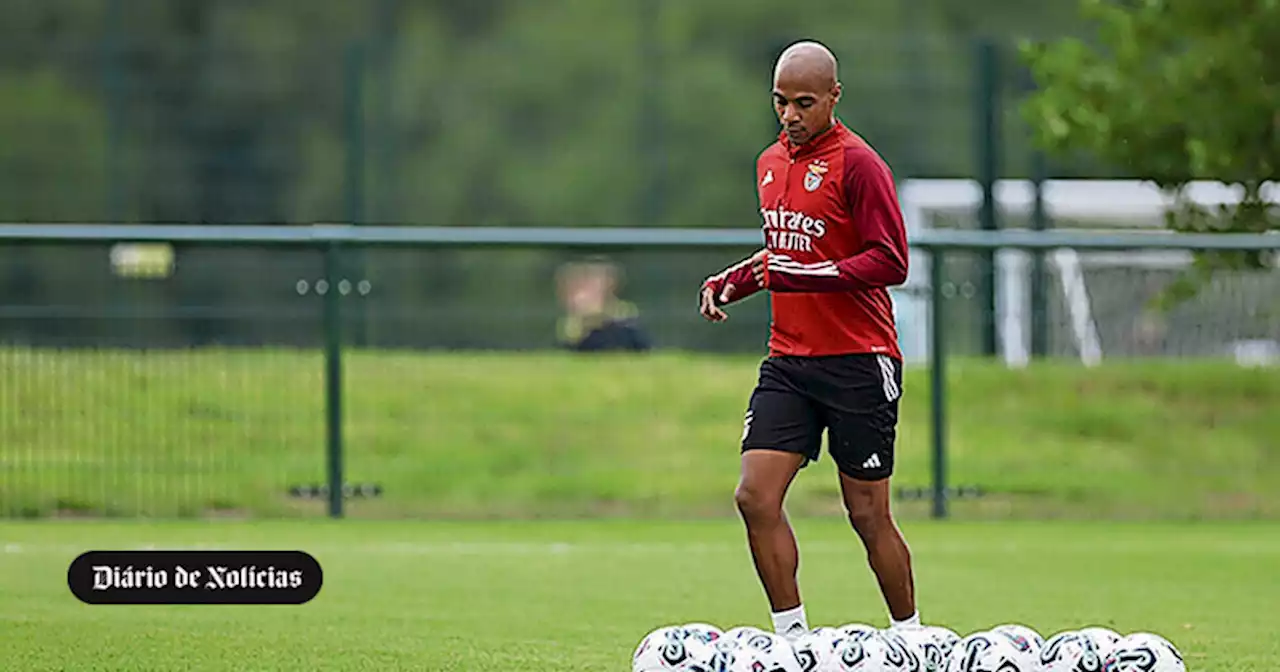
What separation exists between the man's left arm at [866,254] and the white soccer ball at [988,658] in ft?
4.05

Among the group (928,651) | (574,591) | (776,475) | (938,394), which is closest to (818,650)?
(928,651)

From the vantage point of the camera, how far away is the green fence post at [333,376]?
14555 millimetres

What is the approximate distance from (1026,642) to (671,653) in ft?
3.36

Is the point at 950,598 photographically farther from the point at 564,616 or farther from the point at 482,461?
the point at 482,461

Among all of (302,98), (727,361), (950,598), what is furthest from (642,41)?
(950,598)

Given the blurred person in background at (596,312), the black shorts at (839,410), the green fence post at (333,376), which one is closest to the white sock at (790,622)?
the black shorts at (839,410)

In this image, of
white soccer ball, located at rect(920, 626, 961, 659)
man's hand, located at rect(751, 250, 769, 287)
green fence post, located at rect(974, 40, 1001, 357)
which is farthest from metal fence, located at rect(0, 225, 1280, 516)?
white soccer ball, located at rect(920, 626, 961, 659)

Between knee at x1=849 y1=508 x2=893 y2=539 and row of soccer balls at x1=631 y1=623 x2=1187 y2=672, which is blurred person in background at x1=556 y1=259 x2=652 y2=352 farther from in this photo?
row of soccer balls at x1=631 y1=623 x2=1187 y2=672

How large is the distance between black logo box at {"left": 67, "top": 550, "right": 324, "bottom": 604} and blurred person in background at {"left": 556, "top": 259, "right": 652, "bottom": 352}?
8467mm

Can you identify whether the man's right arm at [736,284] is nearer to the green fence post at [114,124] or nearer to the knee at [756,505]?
the knee at [756,505]

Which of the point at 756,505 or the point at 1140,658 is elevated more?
the point at 756,505

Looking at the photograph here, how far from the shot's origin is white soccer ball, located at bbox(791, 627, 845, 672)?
6426 millimetres

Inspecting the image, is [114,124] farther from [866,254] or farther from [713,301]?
[866,254]

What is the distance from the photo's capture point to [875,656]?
6.47 metres
